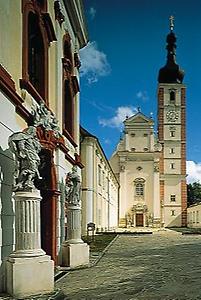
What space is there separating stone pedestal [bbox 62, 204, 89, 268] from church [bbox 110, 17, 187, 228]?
4952 centimetres

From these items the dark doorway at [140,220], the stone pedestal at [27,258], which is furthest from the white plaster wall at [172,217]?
the stone pedestal at [27,258]

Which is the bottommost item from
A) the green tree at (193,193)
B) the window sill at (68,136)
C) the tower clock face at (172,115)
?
the green tree at (193,193)

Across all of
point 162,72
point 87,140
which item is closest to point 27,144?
point 87,140

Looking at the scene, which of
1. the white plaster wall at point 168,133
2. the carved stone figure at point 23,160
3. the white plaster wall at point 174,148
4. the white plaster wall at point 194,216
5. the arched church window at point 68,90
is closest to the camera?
the carved stone figure at point 23,160

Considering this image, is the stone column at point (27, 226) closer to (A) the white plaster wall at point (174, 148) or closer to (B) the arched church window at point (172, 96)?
(A) the white plaster wall at point (174, 148)

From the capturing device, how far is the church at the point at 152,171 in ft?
207

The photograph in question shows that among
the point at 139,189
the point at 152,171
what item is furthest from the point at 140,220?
the point at 152,171

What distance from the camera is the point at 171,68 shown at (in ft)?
241

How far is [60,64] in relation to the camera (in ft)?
44.9

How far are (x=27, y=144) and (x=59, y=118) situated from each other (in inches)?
204

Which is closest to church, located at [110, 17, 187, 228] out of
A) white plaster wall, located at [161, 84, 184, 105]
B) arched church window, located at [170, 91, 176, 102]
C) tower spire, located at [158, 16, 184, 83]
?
white plaster wall, located at [161, 84, 184, 105]

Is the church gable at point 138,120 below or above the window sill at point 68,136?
above

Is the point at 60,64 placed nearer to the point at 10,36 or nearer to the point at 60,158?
the point at 60,158

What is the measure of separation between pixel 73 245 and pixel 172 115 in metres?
56.8
